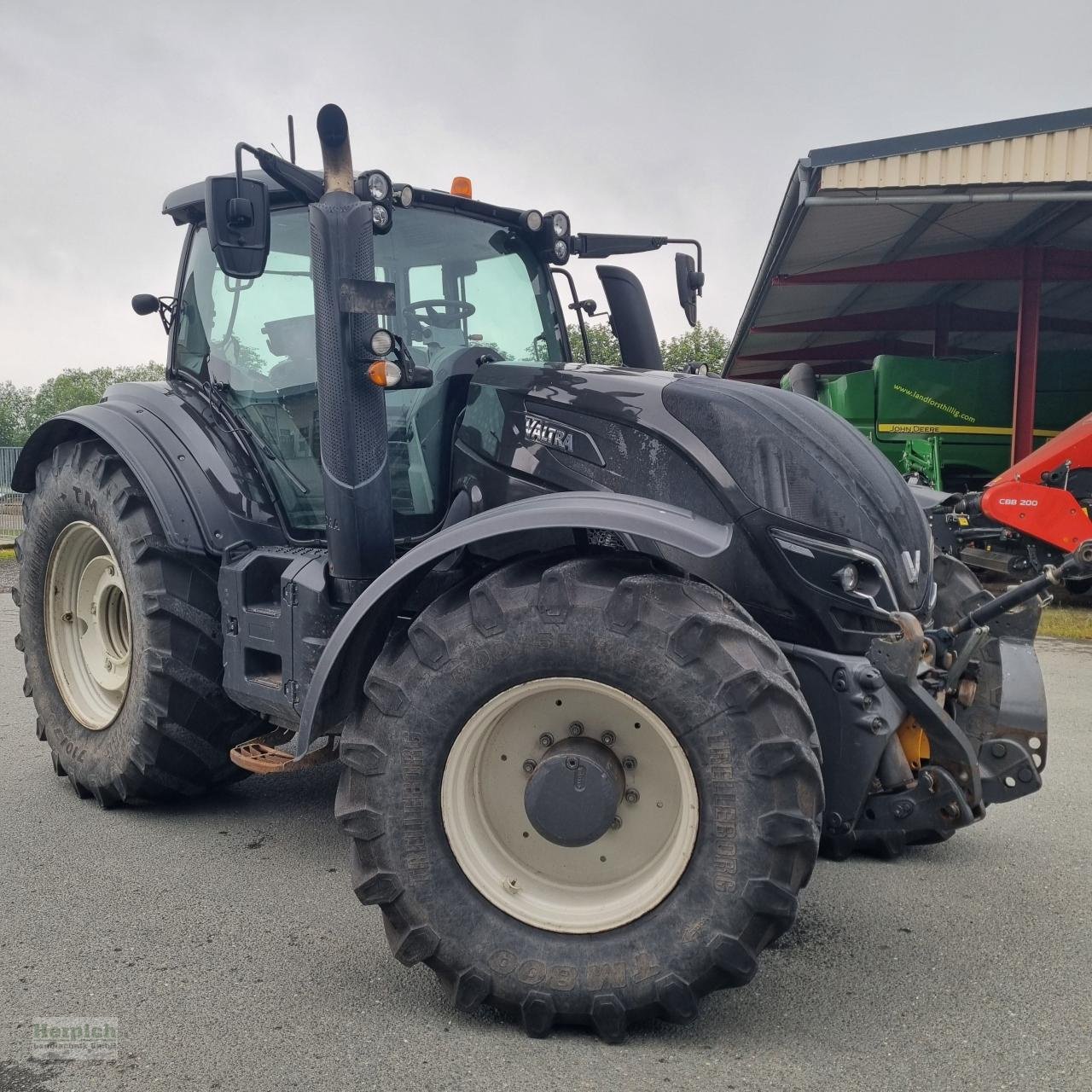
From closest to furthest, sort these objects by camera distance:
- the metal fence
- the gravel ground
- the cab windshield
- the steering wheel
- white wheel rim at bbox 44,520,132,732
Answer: the gravel ground
the cab windshield
the steering wheel
white wheel rim at bbox 44,520,132,732
the metal fence

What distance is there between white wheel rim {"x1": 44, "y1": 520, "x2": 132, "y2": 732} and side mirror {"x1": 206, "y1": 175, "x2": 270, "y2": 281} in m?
1.80

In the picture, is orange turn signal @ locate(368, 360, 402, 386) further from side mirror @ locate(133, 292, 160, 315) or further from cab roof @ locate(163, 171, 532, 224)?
side mirror @ locate(133, 292, 160, 315)

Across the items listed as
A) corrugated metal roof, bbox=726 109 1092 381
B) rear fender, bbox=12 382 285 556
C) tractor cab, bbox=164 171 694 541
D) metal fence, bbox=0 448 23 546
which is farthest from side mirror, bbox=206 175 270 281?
metal fence, bbox=0 448 23 546

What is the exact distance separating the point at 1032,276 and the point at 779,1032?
37.7ft

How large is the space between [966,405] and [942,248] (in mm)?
1922

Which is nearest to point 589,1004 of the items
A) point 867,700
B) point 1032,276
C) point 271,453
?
point 867,700

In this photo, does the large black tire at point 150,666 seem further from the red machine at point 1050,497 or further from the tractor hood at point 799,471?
the red machine at point 1050,497

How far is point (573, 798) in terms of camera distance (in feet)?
8.66

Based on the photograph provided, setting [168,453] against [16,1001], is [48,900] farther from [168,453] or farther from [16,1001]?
[168,453]

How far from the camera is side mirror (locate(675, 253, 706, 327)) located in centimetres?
421

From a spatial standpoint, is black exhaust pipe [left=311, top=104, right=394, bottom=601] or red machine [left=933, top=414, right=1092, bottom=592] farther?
red machine [left=933, top=414, right=1092, bottom=592]

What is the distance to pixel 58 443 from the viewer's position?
15.0 feet

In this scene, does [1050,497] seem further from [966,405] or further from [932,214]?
[966,405]

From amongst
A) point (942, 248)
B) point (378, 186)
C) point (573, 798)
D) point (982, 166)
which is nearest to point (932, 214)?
point (942, 248)
